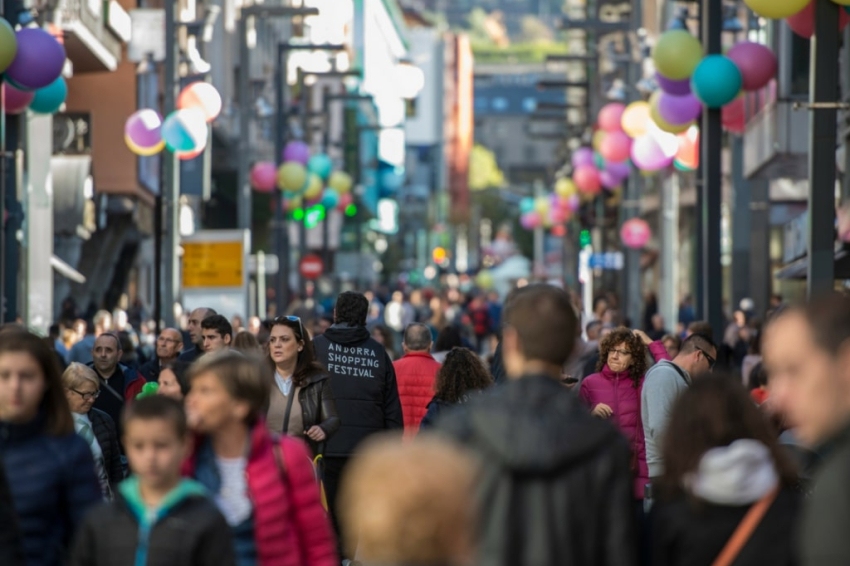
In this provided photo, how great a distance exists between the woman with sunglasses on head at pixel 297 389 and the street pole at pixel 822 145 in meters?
5.96

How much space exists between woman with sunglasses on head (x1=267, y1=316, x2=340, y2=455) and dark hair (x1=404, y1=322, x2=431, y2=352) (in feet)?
8.90

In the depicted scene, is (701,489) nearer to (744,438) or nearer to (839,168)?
(744,438)

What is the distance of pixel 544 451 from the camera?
5004 mm

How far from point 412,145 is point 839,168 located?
164268mm

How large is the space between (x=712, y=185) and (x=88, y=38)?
1331 centimetres

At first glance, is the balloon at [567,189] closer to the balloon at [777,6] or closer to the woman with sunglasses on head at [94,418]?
the balloon at [777,6]

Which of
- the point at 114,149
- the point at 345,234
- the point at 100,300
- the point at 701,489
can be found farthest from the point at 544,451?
the point at 345,234

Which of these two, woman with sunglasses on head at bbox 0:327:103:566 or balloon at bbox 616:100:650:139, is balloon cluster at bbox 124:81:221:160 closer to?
balloon at bbox 616:100:650:139

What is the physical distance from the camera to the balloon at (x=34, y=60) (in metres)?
16.8

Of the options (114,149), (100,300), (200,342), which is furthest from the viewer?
(100,300)

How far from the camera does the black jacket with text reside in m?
11.8

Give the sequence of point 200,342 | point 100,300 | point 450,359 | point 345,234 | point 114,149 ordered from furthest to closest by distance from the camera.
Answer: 1. point 345,234
2. point 100,300
3. point 114,149
4. point 200,342
5. point 450,359

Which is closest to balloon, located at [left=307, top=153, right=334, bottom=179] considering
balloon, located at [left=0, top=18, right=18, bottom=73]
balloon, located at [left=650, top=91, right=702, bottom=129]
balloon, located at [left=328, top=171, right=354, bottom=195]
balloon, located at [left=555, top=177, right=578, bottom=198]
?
balloon, located at [left=328, top=171, right=354, bottom=195]

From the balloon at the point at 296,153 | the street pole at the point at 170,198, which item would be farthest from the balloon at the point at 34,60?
the balloon at the point at 296,153
